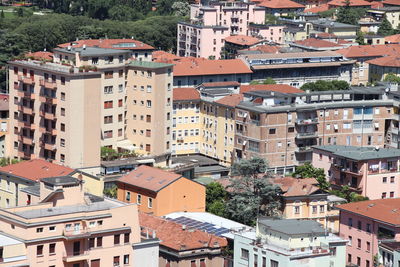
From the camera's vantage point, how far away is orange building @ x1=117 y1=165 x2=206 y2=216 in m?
94.9

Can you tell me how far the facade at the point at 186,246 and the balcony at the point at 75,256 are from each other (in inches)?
309

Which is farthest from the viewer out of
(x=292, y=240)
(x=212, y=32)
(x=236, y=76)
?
(x=212, y=32)

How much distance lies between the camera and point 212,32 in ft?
575

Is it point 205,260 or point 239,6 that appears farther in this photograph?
point 239,6

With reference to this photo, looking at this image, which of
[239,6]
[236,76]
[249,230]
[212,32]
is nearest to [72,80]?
[249,230]

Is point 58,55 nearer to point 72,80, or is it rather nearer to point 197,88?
point 72,80

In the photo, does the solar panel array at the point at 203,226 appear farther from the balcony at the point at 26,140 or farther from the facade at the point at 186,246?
the balcony at the point at 26,140

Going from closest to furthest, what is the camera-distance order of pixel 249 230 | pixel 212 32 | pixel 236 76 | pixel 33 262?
pixel 33 262 < pixel 249 230 < pixel 236 76 < pixel 212 32

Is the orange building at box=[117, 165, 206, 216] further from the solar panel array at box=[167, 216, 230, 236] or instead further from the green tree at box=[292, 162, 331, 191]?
the green tree at box=[292, 162, 331, 191]

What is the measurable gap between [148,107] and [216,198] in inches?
618

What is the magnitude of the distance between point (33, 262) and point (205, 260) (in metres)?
14.4

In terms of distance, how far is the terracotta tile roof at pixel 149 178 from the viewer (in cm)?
9553

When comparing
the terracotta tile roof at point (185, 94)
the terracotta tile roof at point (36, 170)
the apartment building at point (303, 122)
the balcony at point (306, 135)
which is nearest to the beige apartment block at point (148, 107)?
the apartment building at point (303, 122)

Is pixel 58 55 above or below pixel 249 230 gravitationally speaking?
above
